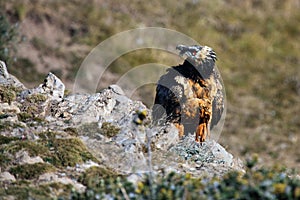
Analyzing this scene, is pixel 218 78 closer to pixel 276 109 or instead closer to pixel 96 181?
pixel 96 181

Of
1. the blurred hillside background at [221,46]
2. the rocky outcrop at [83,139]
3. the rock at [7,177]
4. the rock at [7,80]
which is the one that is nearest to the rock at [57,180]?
the rocky outcrop at [83,139]

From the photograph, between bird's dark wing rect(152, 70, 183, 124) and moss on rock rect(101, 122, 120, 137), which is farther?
bird's dark wing rect(152, 70, 183, 124)

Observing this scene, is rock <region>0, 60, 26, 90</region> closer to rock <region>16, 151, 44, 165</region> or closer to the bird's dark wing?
the bird's dark wing

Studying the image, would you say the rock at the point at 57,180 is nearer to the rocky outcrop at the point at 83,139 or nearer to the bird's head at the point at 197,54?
the rocky outcrop at the point at 83,139

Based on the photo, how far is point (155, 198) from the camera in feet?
25.8

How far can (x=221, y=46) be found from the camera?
27.8m

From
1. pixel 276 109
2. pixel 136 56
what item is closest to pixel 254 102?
pixel 276 109

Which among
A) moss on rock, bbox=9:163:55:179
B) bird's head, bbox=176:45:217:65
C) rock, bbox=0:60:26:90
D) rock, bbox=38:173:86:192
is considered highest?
rock, bbox=0:60:26:90

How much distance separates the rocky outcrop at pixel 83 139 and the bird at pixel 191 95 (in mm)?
175

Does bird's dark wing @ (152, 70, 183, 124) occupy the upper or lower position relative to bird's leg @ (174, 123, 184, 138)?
upper

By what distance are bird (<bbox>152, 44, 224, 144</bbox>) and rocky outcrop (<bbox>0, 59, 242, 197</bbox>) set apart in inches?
6.9

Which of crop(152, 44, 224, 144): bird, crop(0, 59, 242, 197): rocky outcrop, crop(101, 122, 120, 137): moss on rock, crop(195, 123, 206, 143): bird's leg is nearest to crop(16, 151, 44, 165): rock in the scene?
crop(0, 59, 242, 197): rocky outcrop

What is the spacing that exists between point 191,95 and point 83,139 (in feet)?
6.48

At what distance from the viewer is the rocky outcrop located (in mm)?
10232
